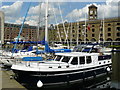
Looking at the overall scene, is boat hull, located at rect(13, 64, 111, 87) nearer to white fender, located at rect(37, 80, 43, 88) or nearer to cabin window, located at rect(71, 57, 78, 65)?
white fender, located at rect(37, 80, 43, 88)

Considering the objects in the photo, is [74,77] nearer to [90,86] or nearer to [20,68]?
[90,86]

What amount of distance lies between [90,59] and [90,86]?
9.13 ft

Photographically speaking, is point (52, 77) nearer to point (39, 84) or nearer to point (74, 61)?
point (39, 84)

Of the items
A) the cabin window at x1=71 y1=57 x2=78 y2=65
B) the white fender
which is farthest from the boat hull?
the cabin window at x1=71 y1=57 x2=78 y2=65

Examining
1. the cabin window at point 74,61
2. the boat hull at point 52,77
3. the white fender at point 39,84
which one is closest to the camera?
the white fender at point 39,84

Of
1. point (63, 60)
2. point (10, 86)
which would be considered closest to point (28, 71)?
point (10, 86)

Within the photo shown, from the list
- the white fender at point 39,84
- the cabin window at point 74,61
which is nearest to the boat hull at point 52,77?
the white fender at point 39,84

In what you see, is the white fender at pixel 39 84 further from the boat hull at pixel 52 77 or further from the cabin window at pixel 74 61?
the cabin window at pixel 74 61

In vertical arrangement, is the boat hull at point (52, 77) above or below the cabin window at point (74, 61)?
below

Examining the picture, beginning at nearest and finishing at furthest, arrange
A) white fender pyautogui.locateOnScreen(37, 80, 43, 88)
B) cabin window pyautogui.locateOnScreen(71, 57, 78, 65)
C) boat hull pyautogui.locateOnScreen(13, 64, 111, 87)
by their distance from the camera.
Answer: white fender pyautogui.locateOnScreen(37, 80, 43, 88) < boat hull pyautogui.locateOnScreen(13, 64, 111, 87) < cabin window pyautogui.locateOnScreen(71, 57, 78, 65)

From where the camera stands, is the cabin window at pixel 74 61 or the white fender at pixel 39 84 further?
the cabin window at pixel 74 61

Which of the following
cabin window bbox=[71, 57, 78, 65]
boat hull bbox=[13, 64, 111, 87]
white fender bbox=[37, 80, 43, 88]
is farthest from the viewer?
cabin window bbox=[71, 57, 78, 65]

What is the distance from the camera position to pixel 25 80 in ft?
49.0

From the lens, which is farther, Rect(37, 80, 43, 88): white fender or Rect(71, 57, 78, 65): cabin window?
A: Rect(71, 57, 78, 65): cabin window
